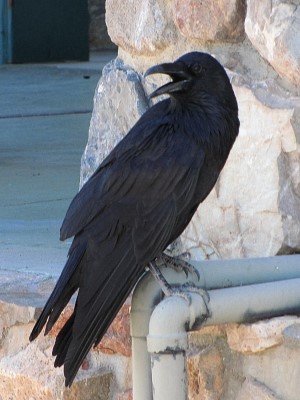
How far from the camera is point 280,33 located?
8.93ft

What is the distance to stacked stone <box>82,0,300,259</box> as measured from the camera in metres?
2.73

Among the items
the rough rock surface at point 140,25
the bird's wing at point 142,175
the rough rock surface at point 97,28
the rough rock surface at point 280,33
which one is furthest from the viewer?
the rough rock surface at point 97,28

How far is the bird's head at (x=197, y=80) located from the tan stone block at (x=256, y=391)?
627 mm

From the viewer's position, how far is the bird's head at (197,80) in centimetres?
250

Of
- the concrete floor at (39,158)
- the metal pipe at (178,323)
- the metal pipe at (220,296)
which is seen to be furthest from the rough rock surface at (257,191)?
the concrete floor at (39,158)

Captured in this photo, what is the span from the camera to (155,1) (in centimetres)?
303

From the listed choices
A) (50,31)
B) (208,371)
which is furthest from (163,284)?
(50,31)

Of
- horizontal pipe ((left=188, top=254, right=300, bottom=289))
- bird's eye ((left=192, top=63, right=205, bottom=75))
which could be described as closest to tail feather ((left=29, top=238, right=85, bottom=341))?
horizontal pipe ((left=188, top=254, right=300, bottom=289))

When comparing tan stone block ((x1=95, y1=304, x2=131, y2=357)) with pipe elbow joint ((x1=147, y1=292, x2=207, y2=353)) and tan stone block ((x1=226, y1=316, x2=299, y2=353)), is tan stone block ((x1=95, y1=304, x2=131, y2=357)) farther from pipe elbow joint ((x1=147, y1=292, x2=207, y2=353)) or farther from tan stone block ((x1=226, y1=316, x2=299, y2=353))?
pipe elbow joint ((x1=147, y1=292, x2=207, y2=353))

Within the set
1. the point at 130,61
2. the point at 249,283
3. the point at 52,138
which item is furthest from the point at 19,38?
the point at 249,283

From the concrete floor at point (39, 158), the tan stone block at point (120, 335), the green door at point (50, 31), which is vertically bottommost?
the green door at point (50, 31)

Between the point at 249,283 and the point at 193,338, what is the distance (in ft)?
0.93

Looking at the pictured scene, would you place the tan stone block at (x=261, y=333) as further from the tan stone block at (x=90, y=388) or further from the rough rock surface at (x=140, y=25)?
the rough rock surface at (x=140, y=25)

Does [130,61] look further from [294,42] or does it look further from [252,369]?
[252,369]
